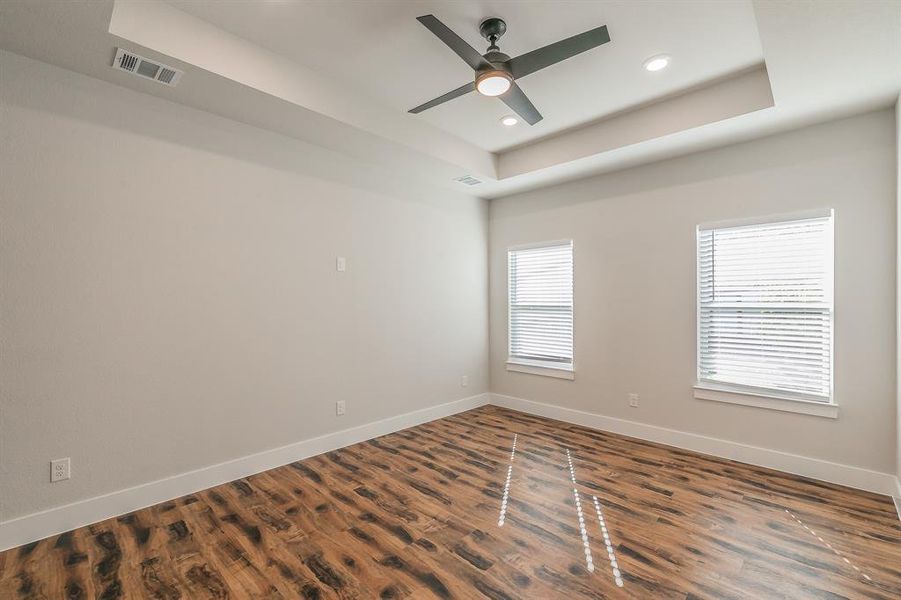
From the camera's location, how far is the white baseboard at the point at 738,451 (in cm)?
301

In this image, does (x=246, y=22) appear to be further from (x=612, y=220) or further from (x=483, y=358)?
(x=483, y=358)

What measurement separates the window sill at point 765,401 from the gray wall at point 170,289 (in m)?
2.92

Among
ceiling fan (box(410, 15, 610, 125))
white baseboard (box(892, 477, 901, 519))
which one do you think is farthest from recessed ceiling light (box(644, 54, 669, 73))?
white baseboard (box(892, 477, 901, 519))

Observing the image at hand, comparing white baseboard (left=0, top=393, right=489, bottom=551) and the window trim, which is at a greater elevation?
the window trim

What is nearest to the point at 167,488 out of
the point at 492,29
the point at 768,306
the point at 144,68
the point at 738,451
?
the point at 144,68

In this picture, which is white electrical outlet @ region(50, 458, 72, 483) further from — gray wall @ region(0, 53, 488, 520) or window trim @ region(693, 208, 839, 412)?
window trim @ region(693, 208, 839, 412)

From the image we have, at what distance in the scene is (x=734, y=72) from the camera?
9.87 feet

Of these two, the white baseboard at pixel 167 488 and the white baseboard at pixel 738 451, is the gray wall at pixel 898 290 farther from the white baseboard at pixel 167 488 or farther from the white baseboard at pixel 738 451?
the white baseboard at pixel 167 488

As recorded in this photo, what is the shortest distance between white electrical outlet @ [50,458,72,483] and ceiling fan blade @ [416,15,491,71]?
3.24 meters

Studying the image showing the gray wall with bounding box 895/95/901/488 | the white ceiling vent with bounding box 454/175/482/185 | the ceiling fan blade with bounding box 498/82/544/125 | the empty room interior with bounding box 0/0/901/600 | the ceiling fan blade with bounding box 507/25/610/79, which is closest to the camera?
the ceiling fan blade with bounding box 507/25/610/79

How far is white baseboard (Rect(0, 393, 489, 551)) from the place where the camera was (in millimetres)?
2393

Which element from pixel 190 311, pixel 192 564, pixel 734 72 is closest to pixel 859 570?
pixel 734 72

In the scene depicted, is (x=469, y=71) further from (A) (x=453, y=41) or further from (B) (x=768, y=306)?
(B) (x=768, y=306)

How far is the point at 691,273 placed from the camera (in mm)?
3863
